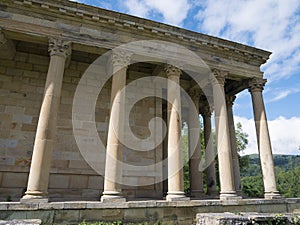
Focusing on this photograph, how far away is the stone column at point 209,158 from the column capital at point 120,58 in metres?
11.7

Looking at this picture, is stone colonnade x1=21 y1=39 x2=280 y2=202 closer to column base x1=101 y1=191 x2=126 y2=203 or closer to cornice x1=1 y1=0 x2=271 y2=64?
column base x1=101 y1=191 x2=126 y2=203

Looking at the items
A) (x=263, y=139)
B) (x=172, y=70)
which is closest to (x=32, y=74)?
(x=172, y=70)

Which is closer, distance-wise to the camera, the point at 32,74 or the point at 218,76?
the point at 32,74

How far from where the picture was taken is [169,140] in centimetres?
1538

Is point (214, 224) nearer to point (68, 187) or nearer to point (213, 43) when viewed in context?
point (68, 187)

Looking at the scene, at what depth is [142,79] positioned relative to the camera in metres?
20.5

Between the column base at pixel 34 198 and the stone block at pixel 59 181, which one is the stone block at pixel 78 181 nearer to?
the stone block at pixel 59 181

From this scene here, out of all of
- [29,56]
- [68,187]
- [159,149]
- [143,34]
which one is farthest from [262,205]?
[29,56]

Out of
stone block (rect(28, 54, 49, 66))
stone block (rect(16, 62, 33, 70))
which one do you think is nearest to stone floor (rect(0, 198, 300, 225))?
stone block (rect(16, 62, 33, 70))

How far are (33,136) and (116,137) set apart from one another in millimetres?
6494

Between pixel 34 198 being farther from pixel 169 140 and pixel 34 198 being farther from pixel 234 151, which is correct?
pixel 234 151

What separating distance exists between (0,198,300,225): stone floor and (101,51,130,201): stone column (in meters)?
0.70

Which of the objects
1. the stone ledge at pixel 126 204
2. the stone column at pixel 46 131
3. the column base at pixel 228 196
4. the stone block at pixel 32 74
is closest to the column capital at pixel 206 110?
the column base at pixel 228 196

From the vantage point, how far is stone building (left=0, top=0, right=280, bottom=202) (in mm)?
13719
